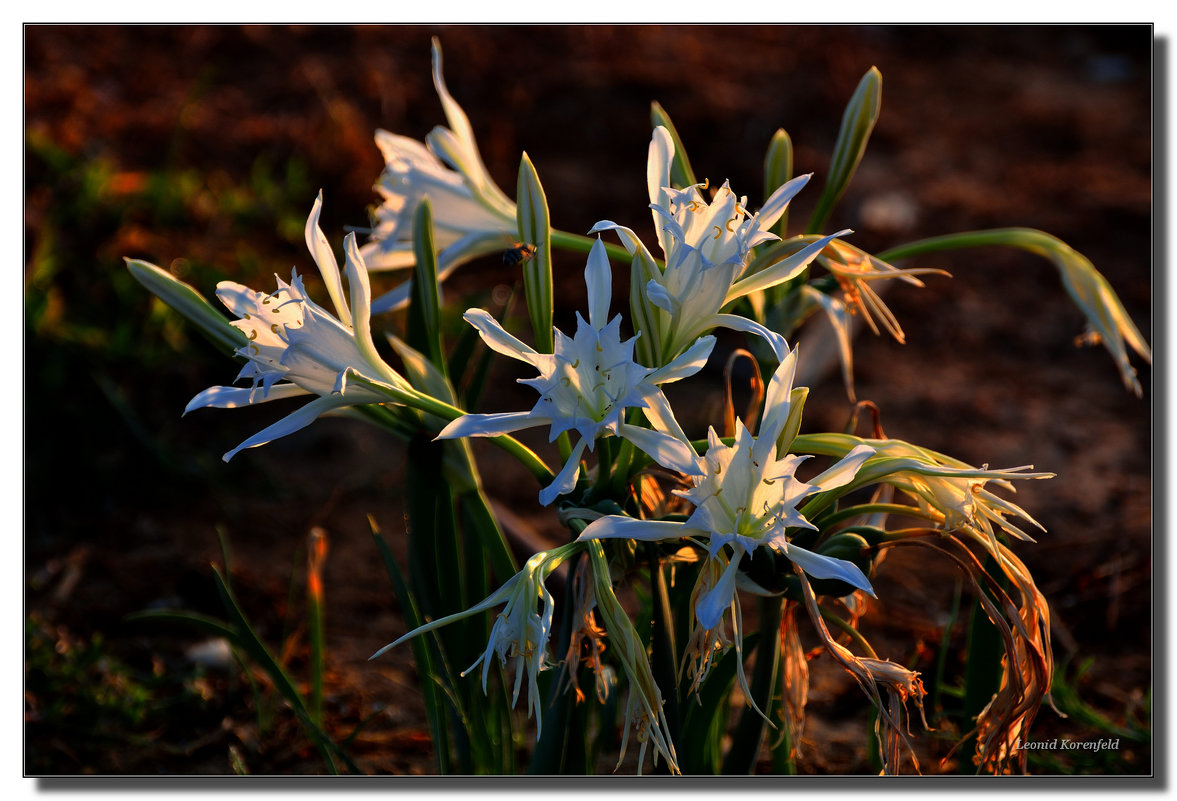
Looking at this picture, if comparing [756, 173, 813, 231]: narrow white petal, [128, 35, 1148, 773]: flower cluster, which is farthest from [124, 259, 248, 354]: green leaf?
[756, 173, 813, 231]: narrow white petal

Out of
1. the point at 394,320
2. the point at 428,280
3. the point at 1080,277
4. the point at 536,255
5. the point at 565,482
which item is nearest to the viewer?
the point at 565,482

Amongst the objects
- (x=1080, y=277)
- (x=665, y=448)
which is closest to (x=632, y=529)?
(x=665, y=448)

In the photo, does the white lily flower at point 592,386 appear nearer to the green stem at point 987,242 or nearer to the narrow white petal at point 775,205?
the narrow white petal at point 775,205

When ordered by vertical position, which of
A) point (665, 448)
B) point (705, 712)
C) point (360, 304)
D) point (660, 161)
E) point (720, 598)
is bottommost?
point (705, 712)

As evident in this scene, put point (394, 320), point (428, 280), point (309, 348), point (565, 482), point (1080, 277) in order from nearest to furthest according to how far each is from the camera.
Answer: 1. point (565, 482)
2. point (309, 348)
3. point (428, 280)
4. point (1080, 277)
5. point (394, 320)

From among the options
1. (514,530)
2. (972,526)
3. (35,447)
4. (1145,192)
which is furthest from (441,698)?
(1145,192)

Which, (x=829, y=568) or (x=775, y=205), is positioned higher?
(x=775, y=205)

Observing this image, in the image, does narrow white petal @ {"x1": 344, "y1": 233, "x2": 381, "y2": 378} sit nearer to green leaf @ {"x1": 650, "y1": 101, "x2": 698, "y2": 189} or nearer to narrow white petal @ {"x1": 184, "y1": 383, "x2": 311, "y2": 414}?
narrow white petal @ {"x1": 184, "y1": 383, "x2": 311, "y2": 414}

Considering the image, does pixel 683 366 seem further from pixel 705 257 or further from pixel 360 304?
pixel 360 304
